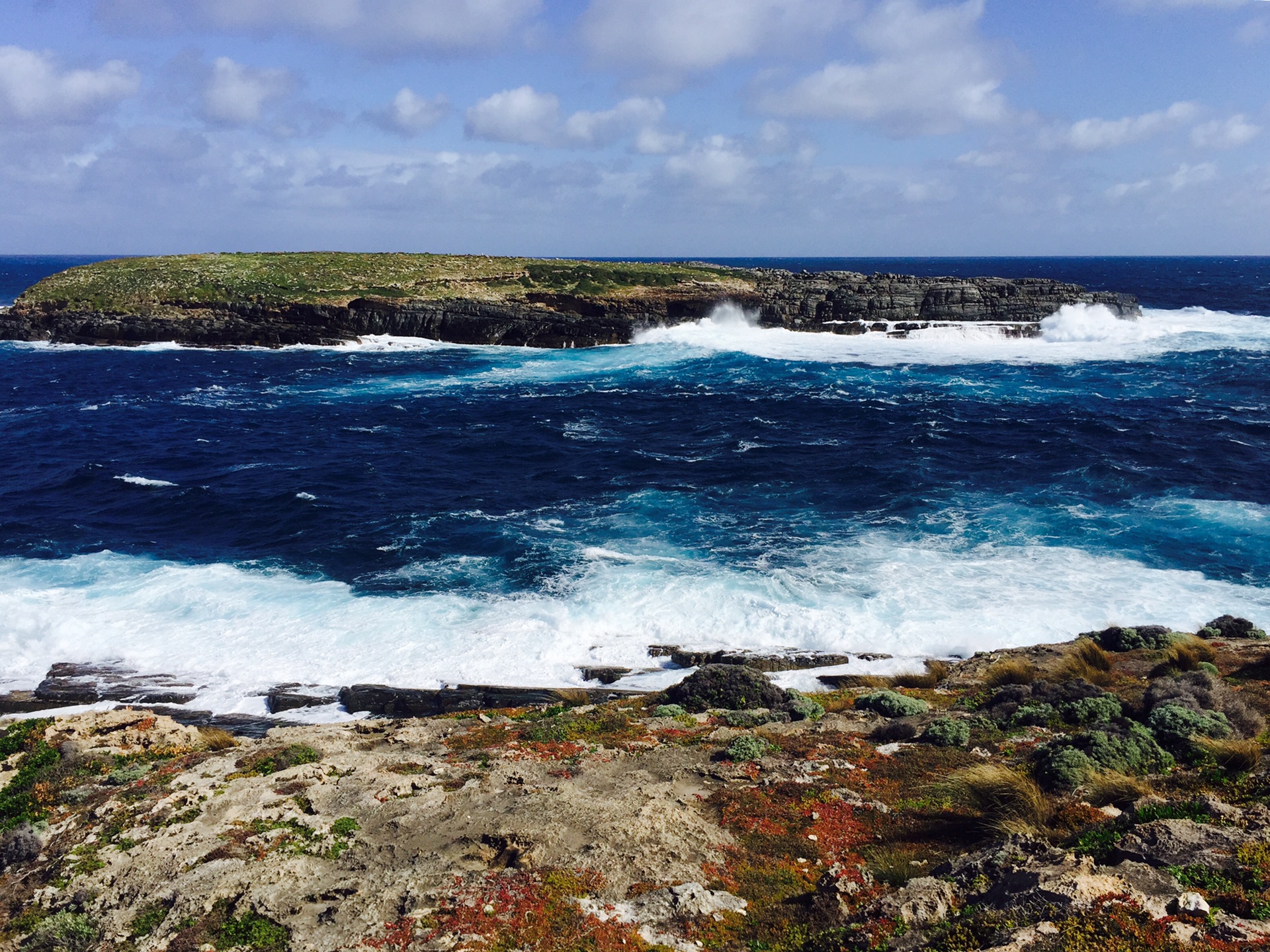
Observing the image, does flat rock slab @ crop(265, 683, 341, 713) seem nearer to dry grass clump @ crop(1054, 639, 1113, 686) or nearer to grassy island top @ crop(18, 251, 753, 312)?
dry grass clump @ crop(1054, 639, 1113, 686)

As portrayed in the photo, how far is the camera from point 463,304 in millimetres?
80875

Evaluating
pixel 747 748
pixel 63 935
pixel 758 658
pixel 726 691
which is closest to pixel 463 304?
pixel 758 658

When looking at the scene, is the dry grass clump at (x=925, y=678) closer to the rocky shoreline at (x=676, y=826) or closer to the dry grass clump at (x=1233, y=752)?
the rocky shoreline at (x=676, y=826)

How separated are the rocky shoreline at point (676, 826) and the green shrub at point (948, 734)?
40mm

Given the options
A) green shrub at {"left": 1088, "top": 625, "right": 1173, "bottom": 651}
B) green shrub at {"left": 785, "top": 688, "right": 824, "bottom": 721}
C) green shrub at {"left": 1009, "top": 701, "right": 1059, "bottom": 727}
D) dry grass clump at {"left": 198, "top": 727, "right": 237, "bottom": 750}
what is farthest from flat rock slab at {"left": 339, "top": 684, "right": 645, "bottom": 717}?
green shrub at {"left": 1088, "top": 625, "right": 1173, "bottom": 651}

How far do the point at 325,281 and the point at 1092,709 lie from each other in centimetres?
8860

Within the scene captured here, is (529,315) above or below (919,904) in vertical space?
above

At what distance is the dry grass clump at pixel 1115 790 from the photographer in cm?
1009

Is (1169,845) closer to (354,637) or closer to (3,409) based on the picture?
(354,637)

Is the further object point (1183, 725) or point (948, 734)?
point (948, 734)

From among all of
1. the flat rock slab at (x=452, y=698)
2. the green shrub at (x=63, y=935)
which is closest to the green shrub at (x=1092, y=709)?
the flat rock slab at (x=452, y=698)

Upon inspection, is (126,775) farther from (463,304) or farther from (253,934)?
(463,304)

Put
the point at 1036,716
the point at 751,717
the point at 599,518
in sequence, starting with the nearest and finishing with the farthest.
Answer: the point at 1036,716
the point at 751,717
the point at 599,518

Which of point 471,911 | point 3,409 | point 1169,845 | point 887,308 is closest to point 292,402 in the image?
point 3,409
